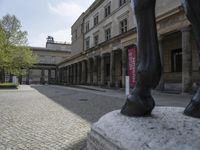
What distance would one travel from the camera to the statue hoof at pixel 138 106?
8.20ft

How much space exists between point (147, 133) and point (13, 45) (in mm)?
35178

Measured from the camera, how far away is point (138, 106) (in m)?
2.50

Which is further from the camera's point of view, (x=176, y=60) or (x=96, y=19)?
(x=96, y=19)

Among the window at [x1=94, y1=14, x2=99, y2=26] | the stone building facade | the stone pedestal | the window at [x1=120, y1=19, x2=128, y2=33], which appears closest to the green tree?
the stone building facade

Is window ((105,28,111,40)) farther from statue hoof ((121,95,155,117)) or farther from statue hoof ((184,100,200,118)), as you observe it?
statue hoof ((184,100,200,118))

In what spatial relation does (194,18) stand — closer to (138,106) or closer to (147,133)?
(138,106)

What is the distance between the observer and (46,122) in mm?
6875

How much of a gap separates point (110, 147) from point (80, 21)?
47.3m

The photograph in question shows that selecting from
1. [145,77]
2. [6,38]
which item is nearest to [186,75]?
[145,77]

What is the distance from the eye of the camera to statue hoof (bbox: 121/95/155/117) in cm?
250

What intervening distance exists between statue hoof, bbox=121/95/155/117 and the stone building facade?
842 centimetres

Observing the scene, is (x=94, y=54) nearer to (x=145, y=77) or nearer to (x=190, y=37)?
(x=190, y=37)

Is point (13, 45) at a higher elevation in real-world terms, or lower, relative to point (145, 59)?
higher

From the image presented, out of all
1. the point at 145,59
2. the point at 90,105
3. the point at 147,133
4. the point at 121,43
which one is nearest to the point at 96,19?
the point at 121,43
